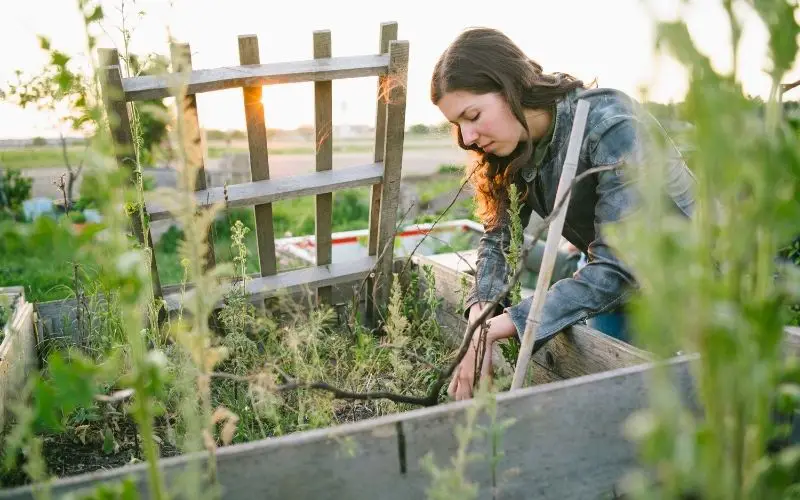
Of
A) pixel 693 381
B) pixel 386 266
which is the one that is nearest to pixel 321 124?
pixel 386 266

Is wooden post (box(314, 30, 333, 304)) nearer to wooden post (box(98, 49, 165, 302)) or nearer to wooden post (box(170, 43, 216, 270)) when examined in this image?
wooden post (box(170, 43, 216, 270))

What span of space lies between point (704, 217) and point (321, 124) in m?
2.31

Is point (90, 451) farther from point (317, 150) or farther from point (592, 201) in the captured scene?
point (592, 201)

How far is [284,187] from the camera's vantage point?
9.48 feet

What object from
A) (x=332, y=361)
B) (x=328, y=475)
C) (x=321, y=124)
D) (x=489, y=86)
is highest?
(x=489, y=86)

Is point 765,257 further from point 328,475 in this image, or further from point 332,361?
point 332,361

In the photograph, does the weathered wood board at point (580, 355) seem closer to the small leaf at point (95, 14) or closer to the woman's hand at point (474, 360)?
the woman's hand at point (474, 360)

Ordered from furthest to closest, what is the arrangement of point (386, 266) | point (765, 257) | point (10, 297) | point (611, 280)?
point (386, 266), point (10, 297), point (611, 280), point (765, 257)

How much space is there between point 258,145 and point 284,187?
0.68 feet

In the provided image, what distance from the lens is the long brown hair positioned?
2.28m

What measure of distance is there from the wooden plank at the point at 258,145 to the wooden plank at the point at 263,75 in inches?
1.8

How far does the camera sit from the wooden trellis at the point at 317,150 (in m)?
2.55

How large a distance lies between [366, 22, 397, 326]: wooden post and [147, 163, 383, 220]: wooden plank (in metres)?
0.08

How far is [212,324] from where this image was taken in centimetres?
285
